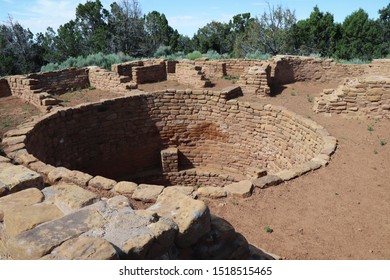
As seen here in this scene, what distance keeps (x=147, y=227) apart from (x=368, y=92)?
845cm

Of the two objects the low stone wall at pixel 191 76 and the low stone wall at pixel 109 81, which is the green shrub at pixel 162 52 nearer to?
the low stone wall at pixel 191 76

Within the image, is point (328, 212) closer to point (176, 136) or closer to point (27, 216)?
point (27, 216)

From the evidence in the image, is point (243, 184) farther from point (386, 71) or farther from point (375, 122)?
point (386, 71)

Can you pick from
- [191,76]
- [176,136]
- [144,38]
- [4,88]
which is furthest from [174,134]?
[144,38]

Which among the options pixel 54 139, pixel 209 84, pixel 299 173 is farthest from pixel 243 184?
pixel 209 84

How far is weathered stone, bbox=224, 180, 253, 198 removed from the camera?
17.7ft

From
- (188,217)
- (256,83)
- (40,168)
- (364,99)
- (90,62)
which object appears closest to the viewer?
(188,217)

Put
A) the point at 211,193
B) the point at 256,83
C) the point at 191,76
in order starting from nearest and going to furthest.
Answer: the point at 211,193 < the point at 256,83 < the point at 191,76

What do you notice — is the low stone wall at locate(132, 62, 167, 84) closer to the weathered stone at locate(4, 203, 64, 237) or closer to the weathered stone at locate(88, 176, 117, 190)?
the weathered stone at locate(88, 176, 117, 190)

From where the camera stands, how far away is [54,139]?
897 centimetres

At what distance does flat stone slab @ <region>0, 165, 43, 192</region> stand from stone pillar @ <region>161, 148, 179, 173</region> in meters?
7.34

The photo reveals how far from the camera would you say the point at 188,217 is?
2.69 meters

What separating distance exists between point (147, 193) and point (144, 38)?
29.2 metres

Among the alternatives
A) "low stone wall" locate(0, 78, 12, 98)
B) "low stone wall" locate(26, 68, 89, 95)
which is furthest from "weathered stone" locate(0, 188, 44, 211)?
"low stone wall" locate(0, 78, 12, 98)
